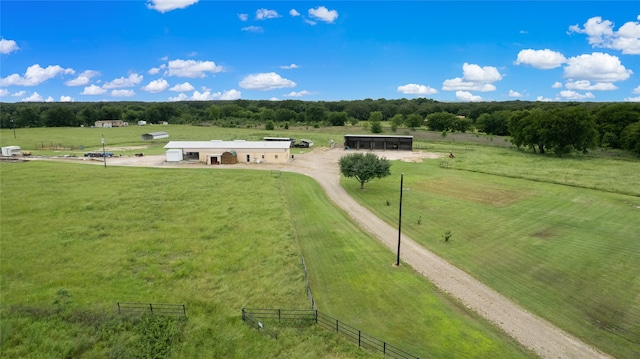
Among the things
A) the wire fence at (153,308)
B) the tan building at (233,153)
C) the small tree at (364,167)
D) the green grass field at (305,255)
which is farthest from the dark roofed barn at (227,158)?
the wire fence at (153,308)

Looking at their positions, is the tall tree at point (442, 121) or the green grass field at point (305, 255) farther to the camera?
the tall tree at point (442, 121)

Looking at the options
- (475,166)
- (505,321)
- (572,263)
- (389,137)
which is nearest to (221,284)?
(505,321)

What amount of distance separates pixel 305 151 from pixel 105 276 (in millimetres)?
56772

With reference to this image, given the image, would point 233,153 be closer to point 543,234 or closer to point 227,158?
point 227,158

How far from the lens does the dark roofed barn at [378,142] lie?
8138 centimetres

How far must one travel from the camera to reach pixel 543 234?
30.0 metres

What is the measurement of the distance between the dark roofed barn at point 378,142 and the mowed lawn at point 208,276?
44066mm

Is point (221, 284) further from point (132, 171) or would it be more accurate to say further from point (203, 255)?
point (132, 171)

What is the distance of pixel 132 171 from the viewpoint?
54.4 m

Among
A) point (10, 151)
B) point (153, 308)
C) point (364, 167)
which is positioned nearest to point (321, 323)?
point (153, 308)

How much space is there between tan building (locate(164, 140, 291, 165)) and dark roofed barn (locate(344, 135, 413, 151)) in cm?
2163

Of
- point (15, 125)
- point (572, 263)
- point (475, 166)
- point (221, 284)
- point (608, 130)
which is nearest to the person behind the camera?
point (221, 284)

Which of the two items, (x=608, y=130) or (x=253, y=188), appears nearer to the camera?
(x=253, y=188)

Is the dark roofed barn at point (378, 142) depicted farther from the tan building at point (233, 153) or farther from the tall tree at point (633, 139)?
the tall tree at point (633, 139)
